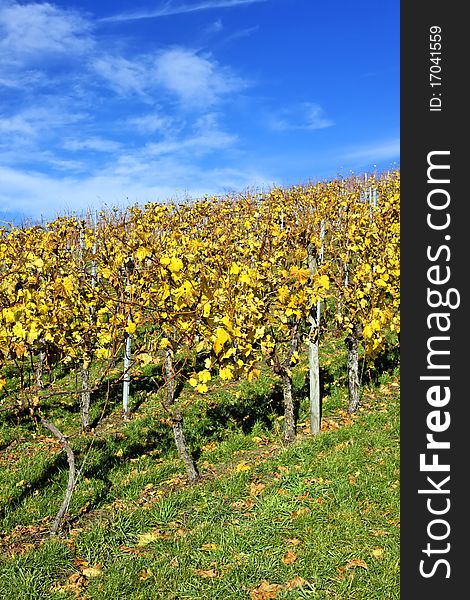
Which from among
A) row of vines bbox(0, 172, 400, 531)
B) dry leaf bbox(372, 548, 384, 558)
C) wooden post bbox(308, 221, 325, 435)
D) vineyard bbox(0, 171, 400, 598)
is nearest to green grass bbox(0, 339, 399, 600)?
dry leaf bbox(372, 548, 384, 558)

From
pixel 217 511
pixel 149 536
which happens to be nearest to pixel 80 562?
pixel 149 536

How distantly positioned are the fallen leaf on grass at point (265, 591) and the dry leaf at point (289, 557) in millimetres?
242

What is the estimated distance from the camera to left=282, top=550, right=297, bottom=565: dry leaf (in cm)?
396

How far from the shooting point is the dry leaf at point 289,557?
396cm

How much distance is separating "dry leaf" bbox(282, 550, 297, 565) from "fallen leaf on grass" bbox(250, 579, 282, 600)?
0.24m

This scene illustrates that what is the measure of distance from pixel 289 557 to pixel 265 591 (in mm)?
391

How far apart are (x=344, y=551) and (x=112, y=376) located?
7.37 m

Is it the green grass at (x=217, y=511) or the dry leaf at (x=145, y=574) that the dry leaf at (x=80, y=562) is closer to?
the green grass at (x=217, y=511)

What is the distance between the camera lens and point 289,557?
4.01 m

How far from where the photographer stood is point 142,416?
27.2 feet

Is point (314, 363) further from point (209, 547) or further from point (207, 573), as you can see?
point (207, 573)

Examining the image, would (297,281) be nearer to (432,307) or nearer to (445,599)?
(432,307)

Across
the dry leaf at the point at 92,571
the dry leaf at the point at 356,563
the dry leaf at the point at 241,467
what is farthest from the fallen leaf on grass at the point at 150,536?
the dry leaf at the point at 356,563

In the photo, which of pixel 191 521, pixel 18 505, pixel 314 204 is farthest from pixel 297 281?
pixel 314 204
